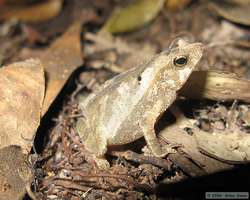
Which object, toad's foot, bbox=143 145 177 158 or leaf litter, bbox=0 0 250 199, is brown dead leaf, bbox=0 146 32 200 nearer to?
leaf litter, bbox=0 0 250 199

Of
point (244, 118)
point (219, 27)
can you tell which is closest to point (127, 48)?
point (219, 27)

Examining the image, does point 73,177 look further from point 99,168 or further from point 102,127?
point 102,127

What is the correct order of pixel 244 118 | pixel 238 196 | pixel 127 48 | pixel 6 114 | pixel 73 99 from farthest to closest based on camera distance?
pixel 127 48
pixel 73 99
pixel 244 118
pixel 6 114
pixel 238 196

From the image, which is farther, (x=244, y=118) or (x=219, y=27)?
(x=219, y=27)

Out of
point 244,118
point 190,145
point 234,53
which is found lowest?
point 190,145

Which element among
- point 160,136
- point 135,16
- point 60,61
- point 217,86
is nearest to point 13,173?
point 160,136

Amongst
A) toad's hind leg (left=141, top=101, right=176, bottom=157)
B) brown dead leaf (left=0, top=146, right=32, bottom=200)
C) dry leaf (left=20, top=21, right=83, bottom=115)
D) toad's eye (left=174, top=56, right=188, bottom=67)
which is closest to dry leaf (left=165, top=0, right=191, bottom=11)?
dry leaf (left=20, top=21, right=83, bottom=115)

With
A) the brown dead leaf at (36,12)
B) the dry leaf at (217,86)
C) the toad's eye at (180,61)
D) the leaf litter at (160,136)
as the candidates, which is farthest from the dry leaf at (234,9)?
the brown dead leaf at (36,12)

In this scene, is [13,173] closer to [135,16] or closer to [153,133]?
[153,133]
